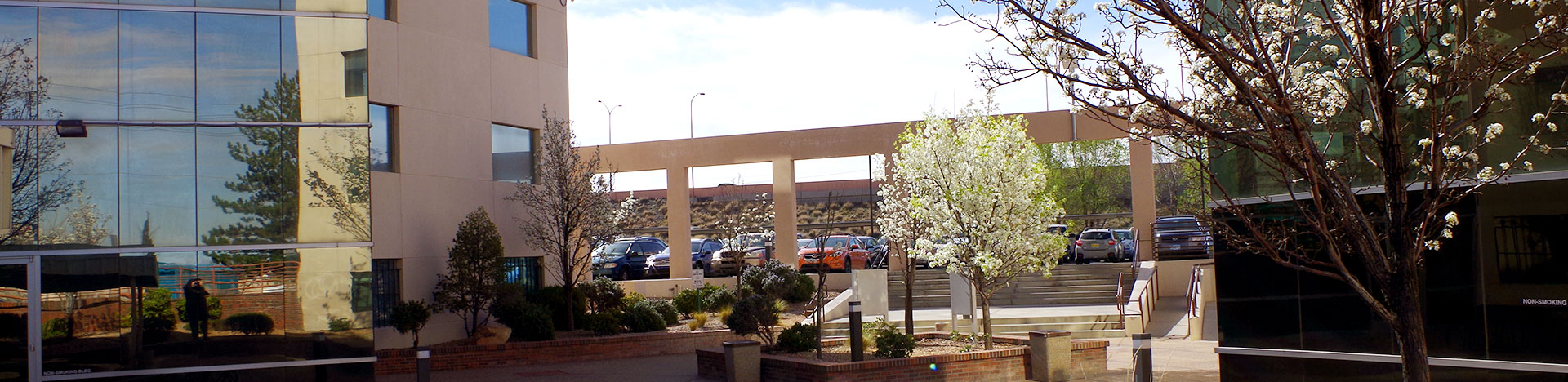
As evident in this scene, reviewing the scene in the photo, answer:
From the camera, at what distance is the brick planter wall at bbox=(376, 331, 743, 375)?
18.7m

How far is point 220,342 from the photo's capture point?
13.5 m

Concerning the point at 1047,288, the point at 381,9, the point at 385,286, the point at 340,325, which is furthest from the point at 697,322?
the point at 340,325

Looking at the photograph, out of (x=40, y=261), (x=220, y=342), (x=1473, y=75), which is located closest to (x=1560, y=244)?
(x=1473, y=75)

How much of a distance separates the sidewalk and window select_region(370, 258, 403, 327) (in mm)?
1732

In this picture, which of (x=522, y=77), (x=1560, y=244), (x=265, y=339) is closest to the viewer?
(x=1560, y=244)

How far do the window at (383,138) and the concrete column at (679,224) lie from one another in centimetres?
1480

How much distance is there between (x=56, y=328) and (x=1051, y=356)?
12521mm

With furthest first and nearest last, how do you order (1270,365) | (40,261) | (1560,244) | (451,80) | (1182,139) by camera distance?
(451,80) → (40,261) → (1270,365) → (1560,244) → (1182,139)

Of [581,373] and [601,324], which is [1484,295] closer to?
[581,373]

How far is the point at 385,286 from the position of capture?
65.8 ft

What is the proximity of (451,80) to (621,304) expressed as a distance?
19.5ft

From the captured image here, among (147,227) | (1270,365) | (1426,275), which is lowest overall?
(1270,365)

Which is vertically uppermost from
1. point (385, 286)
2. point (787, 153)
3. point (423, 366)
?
point (787, 153)

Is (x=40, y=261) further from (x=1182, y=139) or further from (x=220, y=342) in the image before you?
(x=1182, y=139)
